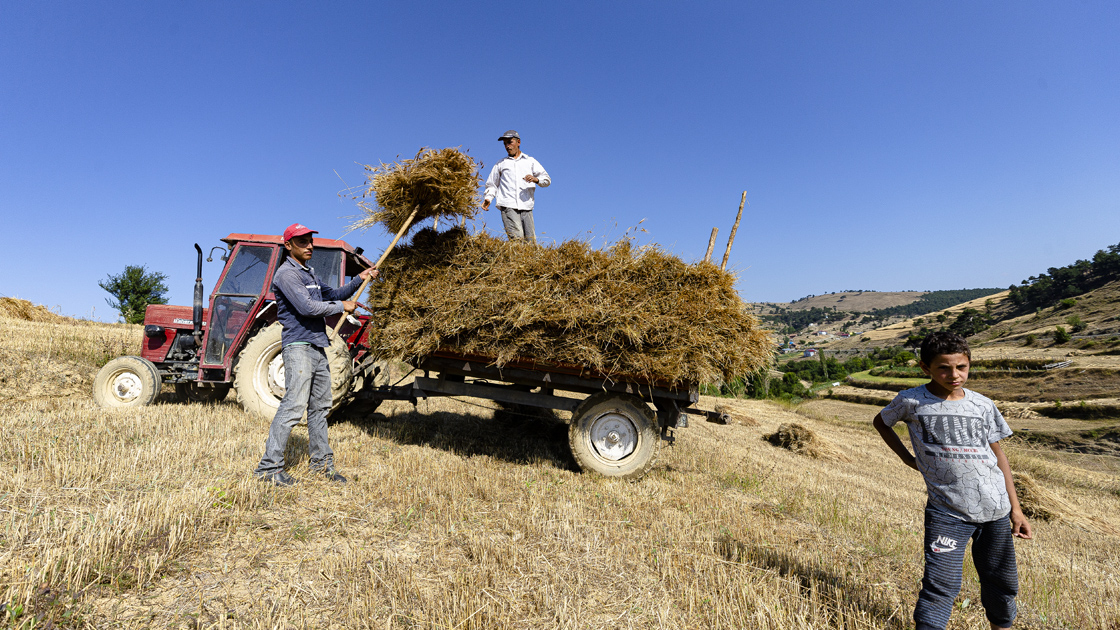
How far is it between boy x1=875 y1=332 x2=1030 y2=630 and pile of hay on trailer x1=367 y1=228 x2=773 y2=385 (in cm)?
210

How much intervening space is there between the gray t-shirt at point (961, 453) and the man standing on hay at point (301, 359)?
13.3 feet

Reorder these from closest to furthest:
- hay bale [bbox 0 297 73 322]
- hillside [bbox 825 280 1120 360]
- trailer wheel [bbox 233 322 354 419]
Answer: trailer wheel [bbox 233 322 354 419] < hay bale [bbox 0 297 73 322] < hillside [bbox 825 280 1120 360]

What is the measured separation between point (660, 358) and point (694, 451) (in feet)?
10.0

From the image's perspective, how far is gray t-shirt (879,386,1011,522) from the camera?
2115 millimetres

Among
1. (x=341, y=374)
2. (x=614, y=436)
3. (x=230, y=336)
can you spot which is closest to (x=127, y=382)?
(x=230, y=336)

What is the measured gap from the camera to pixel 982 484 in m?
2.12

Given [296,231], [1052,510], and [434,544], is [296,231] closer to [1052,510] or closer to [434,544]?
[434,544]

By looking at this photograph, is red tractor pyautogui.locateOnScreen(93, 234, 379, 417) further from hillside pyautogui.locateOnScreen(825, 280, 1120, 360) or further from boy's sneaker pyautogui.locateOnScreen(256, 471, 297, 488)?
hillside pyautogui.locateOnScreen(825, 280, 1120, 360)

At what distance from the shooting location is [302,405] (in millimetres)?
3854

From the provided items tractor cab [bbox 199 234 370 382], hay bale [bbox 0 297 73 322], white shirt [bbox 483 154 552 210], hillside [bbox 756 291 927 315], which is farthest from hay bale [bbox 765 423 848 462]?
hillside [bbox 756 291 927 315]

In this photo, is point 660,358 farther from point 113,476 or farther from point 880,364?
point 880,364

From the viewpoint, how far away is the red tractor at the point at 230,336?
5.87 meters

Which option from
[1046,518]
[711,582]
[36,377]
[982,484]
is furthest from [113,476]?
[1046,518]

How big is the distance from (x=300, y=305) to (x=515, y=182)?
9.42ft
